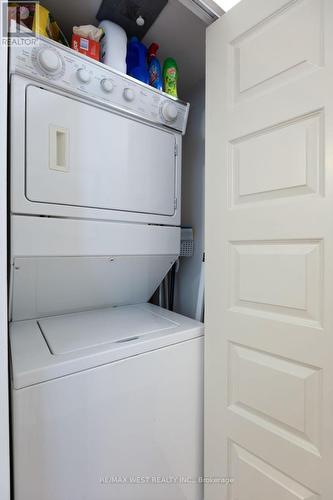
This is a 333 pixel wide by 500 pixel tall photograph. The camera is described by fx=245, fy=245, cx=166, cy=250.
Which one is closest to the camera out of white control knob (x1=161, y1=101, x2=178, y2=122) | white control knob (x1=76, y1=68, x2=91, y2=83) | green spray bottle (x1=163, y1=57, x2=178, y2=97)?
white control knob (x1=76, y1=68, x2=91, y2=83)

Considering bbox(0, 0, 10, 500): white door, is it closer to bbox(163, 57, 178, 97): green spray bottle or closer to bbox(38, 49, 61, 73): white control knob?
bbox(38, 49, 61, 73): white control knob

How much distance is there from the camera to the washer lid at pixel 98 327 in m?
1.24

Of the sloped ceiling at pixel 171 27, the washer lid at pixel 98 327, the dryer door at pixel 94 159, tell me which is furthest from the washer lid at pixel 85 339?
the sloped ceiling at pixel 171 27

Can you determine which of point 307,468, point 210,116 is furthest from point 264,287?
point 210,116

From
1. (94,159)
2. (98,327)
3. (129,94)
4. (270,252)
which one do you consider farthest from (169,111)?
(98,327)

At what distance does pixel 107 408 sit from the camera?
1.14 meters

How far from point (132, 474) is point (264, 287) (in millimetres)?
1159

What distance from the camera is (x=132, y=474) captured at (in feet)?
4.08

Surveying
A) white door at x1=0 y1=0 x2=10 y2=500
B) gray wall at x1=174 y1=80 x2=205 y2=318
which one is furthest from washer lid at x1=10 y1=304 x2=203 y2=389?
gray wall at x1=174 y1=80 x2=205 y2=318

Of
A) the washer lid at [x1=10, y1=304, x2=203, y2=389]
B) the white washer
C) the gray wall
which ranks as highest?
the gray wall

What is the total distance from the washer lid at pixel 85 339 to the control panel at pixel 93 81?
1.33 metres

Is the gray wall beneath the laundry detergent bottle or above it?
beneath

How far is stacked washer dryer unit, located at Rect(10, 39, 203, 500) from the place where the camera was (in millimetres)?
1039

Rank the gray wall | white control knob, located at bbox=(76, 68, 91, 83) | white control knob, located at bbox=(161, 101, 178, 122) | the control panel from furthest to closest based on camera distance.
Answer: the gray wall < white control knob, located at bbox=(161, 101, 178, 122) < white control knob, located at bbox=(76, 68, 91, 83) < the control panel
